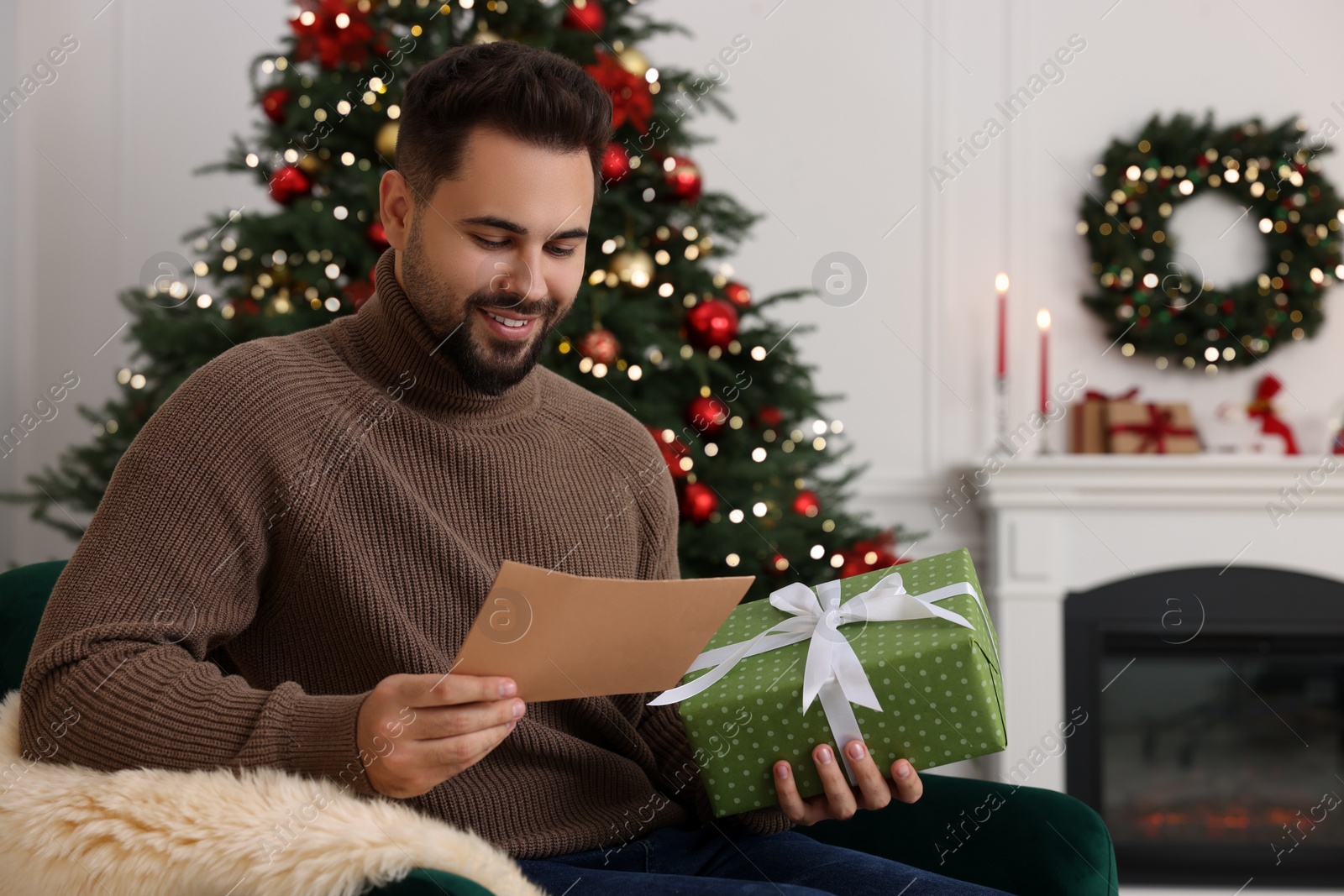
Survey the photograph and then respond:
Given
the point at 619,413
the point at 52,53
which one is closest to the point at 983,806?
the point at 619,413

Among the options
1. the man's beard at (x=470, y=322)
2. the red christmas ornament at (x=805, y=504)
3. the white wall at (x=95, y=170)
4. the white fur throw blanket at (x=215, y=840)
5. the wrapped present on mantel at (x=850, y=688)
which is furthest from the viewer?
the white wall at (x=95, y=170)

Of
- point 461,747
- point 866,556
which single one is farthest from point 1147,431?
point 461,747

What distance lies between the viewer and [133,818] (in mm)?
828

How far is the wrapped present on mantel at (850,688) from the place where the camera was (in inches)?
40.6

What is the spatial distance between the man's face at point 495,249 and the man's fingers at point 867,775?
537 mm

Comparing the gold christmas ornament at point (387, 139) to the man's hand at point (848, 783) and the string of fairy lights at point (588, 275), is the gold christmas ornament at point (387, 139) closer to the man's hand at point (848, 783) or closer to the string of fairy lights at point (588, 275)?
the string of fairy lights at point (588, 275)

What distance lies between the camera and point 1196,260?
9.89ft

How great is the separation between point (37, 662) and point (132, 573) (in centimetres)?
11

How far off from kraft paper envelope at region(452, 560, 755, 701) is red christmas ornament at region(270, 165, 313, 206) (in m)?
1.61

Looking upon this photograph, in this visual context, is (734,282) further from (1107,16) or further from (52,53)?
(52,53)

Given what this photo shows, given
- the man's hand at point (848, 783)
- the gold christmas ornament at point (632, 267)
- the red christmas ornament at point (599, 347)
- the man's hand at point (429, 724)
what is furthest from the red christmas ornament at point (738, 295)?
the man's hand at point (429, 724)

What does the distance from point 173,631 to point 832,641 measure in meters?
0.62

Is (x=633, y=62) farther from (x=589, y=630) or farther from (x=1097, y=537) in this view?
(x=1097, y=537)

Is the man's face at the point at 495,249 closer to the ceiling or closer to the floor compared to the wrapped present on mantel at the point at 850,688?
closer to the ceiling
